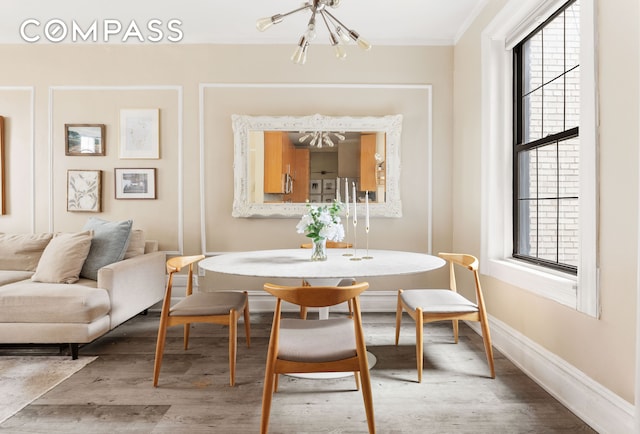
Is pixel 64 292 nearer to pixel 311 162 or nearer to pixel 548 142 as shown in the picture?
pixel 311 162

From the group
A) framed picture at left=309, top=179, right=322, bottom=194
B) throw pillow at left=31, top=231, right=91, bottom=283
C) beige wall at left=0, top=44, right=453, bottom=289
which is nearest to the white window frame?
beige wall at left=0, top=44, right=453, bottom=289

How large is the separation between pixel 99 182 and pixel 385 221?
280 centimetres

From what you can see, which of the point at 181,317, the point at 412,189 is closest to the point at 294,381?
the point at 181,317

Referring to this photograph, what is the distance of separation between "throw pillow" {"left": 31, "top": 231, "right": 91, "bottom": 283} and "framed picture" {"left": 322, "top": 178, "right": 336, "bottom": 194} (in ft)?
6.60

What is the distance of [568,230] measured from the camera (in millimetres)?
2357

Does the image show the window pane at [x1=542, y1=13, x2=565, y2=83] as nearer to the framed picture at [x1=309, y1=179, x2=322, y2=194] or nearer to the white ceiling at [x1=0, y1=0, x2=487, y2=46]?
the white ceiling at [x1=0, y1=0, x2=487, y2=46]

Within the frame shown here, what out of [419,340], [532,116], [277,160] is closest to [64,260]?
[277,160]

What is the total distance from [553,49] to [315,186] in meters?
2.11

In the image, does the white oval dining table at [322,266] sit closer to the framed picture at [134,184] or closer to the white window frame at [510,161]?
the white window frame at [510,161]

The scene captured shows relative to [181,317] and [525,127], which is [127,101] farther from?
[525,127]

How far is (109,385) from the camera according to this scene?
88.4 inches

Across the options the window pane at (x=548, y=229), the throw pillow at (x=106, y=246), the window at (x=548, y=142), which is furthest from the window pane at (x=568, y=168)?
the throw pillow at (x=106, y=246)

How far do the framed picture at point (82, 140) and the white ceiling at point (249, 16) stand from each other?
0.87 meters

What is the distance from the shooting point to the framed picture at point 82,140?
3771 mm
